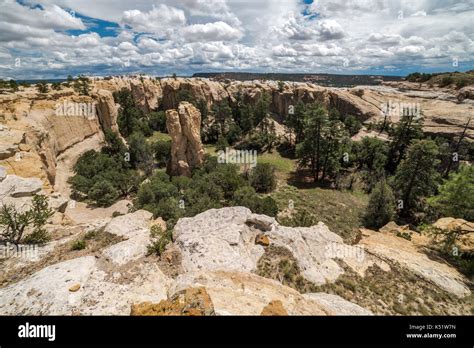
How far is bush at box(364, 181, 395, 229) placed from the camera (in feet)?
75.9

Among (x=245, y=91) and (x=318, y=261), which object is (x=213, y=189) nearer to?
(x=318, y=261)

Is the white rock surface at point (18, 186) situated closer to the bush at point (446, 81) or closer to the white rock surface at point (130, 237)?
the white rock surface at point (130, 237)

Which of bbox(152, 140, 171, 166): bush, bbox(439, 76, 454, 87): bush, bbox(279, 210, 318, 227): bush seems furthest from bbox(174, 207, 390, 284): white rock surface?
bbox(439, 76, 454, 87): bush

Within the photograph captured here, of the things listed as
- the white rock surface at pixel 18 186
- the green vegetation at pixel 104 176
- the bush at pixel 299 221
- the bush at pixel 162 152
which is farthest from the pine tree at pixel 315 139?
the white rock surface at pixel 18 186

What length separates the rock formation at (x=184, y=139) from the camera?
33.5m

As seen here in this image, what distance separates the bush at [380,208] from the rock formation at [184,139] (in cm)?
2387

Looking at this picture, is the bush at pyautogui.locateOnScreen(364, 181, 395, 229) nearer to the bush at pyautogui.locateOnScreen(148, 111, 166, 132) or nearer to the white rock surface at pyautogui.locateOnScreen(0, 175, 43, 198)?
the white rock surface at pyautogui.locateOnScreen(0, 175, 43, 198)

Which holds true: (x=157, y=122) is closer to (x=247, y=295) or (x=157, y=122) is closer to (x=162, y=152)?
(x=162, y=152)

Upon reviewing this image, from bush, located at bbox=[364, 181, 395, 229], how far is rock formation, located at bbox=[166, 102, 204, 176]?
23.9 metres

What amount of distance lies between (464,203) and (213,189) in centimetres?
2065

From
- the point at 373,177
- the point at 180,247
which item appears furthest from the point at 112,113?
the point at 373,177

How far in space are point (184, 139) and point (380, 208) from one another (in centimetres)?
2684

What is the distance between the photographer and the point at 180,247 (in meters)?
10.0

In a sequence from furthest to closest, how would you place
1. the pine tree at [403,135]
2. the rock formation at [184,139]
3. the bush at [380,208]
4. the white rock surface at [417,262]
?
the pine tree at [403,135] < the rock formation at [184,139] < the bush at [380,208] < the white rock surface at [417,262]
